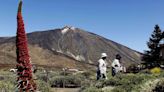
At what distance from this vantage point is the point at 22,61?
1.92 metres

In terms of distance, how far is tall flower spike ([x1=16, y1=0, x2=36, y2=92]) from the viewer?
6.17 feet

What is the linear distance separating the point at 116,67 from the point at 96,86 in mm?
1183

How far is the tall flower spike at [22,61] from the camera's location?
74.1 inches

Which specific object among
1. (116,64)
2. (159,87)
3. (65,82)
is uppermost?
(116,64)

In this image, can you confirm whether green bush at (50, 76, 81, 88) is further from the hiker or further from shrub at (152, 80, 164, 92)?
shrub at (152, 80, 164, 92)

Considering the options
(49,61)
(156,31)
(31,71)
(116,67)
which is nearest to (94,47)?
(49,61)

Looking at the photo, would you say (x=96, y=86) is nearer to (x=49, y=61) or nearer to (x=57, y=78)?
(x=57, y=78)

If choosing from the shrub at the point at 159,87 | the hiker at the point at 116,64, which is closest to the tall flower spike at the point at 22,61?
the shrub at the point at 159,87

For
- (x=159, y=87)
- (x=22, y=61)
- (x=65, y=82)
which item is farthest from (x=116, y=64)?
(x=22, y=61)

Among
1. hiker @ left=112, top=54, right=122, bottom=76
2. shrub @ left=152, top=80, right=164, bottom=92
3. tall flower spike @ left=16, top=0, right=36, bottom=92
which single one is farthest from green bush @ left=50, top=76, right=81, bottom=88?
tall flower spike @ left=16, top=0, right=36, bottom=92

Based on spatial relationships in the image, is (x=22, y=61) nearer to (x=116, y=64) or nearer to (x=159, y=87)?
(x=159, y=87)

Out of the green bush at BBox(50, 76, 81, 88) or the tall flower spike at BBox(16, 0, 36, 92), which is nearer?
the tall flower spike at BBox(16, 0, 36, 92)

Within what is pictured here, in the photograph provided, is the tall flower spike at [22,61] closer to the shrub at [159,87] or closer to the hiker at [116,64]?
the shrub at [159,87]

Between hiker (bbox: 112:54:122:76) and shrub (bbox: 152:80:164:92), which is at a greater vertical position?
hiker (bbox: 112:54:122:76)
